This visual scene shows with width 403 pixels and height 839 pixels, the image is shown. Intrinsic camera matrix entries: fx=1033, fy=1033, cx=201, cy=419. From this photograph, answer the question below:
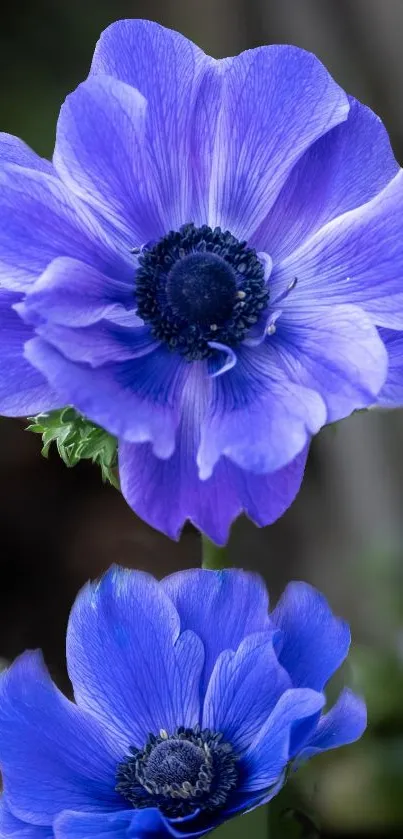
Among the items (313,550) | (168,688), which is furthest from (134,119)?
(313,550)

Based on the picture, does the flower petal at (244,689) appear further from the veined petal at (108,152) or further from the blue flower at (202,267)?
the veined petal at (108,152)

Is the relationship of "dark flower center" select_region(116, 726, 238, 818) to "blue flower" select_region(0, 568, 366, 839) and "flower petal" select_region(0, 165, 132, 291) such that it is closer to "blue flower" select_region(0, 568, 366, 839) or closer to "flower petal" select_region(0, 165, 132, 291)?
"blue flower" select_region(0, 568, 366, 839)

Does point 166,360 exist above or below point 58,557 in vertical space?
above

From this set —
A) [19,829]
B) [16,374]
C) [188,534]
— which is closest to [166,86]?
[16,374]

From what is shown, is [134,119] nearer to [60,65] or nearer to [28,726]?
[28,726]

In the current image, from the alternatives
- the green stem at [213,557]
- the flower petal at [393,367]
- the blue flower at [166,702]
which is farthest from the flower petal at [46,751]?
the flower petal at [393,367]
